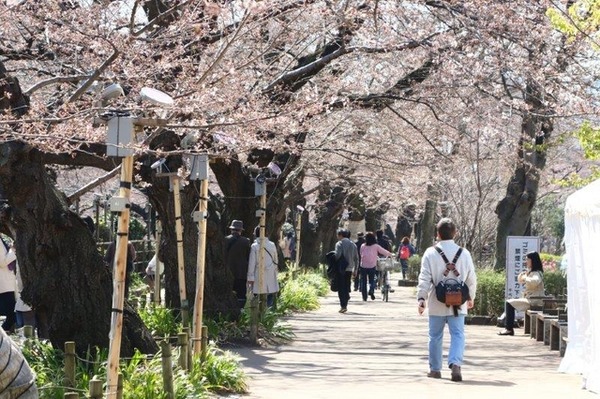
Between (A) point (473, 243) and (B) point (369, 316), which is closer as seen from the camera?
(B) point (369, 316)

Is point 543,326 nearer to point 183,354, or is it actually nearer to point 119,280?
point 183,354

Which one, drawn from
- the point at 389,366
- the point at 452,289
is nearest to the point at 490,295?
the point at 389,366

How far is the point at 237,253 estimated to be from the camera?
19078mm

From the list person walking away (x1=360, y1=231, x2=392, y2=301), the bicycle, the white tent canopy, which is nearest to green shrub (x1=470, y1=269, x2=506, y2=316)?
Answer: person walking away (x1=360, y1=231, x2=392, y2=301)

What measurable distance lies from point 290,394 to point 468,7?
22.1 feet

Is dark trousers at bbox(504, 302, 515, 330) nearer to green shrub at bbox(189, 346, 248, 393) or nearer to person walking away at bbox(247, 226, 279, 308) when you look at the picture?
person walking away at bbox(247, 226, 279, 308)

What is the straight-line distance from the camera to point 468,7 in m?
15.7

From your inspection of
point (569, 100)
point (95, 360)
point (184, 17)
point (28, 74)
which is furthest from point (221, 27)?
point (569, 100)

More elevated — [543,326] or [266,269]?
[266,269]

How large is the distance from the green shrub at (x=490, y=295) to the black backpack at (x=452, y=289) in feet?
30.4

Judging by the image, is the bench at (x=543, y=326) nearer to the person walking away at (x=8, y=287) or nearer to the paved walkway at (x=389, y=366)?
the paved walkway at (x=389, y=366)

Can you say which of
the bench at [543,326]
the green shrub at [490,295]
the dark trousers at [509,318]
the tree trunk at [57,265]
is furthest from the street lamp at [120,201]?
the green shrub at [490,295]

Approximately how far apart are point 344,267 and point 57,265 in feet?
46.0

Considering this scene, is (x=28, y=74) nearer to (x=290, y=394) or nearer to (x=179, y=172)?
(x=179, y=172)
